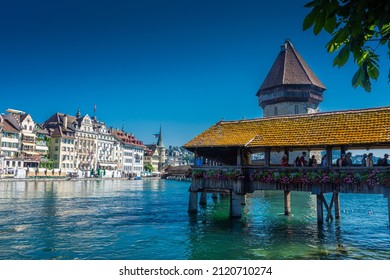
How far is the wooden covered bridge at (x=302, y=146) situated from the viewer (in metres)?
14.2

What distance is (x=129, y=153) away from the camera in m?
109

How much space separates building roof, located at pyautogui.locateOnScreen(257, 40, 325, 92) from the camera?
4962 centimetres

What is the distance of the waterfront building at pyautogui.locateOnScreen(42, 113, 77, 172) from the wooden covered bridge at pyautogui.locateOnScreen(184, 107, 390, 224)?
67542 mm

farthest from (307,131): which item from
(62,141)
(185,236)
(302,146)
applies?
(62,141)

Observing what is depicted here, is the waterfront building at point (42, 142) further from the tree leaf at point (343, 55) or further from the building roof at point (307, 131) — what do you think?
the tree leaf at point (343, 55)

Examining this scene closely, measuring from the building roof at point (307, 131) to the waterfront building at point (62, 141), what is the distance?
67894 mm

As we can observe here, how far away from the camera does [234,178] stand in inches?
677

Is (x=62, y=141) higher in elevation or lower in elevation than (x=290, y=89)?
lower

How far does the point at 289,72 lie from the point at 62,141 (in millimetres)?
53125

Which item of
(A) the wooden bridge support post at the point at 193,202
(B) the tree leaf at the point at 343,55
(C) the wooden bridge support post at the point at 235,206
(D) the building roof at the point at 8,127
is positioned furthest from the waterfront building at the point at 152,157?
(B) the tree leaf at the point at 343,55

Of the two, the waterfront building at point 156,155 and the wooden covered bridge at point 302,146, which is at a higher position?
the waterfront building at point 156,155

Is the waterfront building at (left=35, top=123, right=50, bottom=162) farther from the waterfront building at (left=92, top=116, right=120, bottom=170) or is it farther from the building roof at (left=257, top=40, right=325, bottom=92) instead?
the building roof at (left=257, top=40, right=325, bottom=92)

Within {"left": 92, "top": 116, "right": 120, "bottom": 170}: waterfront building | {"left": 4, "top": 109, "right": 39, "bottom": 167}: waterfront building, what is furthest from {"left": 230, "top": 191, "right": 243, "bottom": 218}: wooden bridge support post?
{"left": 92, "top": 116, "right": 120, "bottom": 170}: waterfront building

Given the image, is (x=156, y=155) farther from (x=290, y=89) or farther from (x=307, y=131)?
(x=307, y=131)
